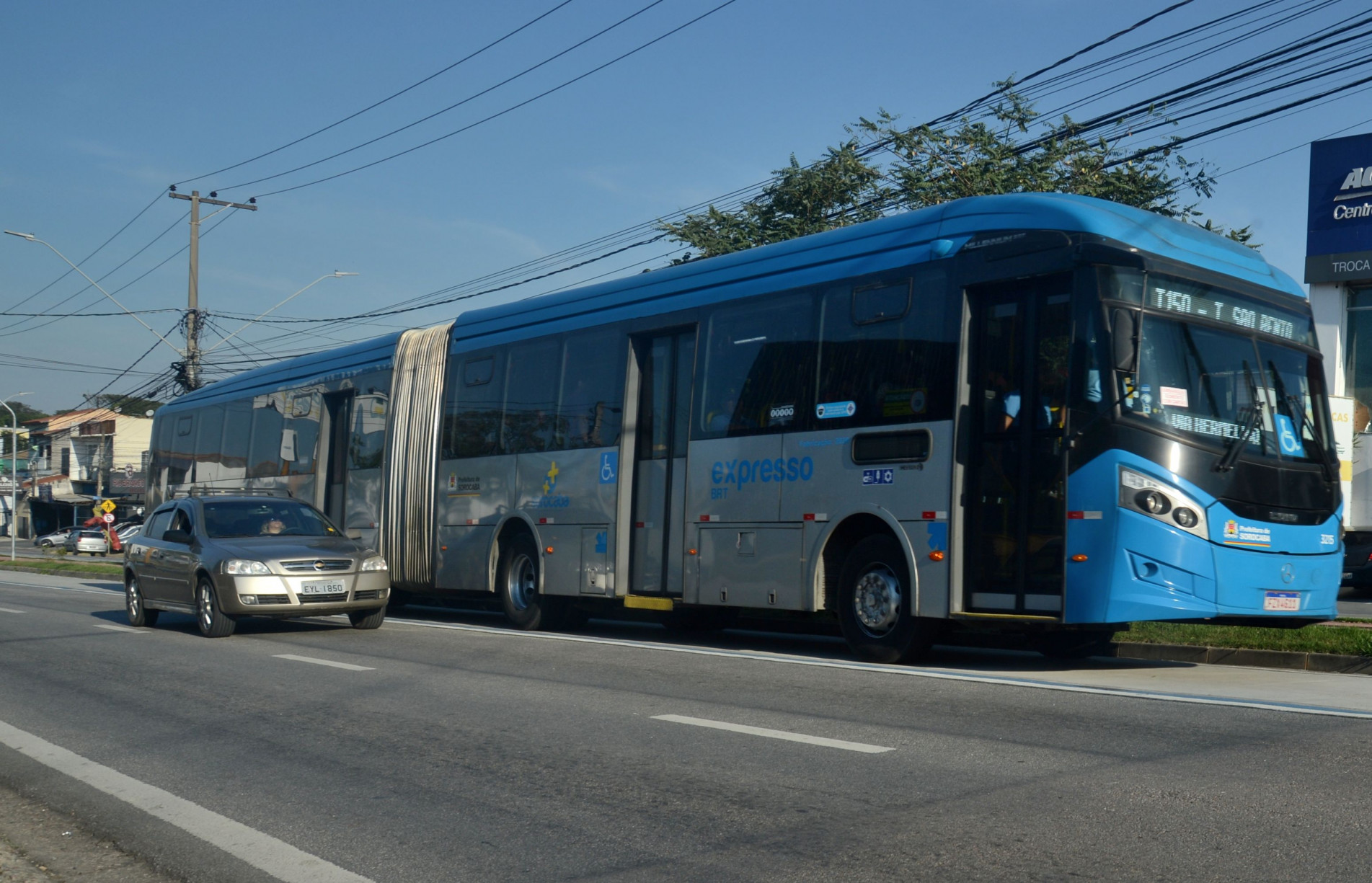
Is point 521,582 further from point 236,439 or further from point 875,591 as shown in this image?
point 236,439

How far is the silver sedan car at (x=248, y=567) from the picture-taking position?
1416cm

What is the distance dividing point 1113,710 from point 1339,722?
1199 millimetres

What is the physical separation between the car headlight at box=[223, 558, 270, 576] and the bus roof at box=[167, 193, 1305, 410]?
412 cm

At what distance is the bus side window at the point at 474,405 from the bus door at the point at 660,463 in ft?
9.66

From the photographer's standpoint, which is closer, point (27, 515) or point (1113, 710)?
point (1113, 710)

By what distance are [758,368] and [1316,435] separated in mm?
4723

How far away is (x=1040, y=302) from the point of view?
32.7 ft

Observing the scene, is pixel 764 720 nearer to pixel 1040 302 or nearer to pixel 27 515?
pixel 1040 302

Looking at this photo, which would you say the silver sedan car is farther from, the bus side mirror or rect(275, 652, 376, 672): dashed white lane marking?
the bus side mirror

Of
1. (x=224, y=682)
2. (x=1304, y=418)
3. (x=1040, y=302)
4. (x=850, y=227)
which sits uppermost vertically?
(x=850, y=227)

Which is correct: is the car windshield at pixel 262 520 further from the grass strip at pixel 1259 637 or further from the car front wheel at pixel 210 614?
the grass strip at pixel 1259 637

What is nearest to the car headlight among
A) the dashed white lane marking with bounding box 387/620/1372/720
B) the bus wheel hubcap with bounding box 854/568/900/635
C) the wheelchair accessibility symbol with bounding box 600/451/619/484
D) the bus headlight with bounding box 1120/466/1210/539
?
the dashed white lane marking with bounding box 387/620/1372/720

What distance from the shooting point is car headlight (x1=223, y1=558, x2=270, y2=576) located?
14148 millimetres

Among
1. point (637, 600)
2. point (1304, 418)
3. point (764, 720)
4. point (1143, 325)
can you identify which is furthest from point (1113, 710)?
A: point (637, 600)
